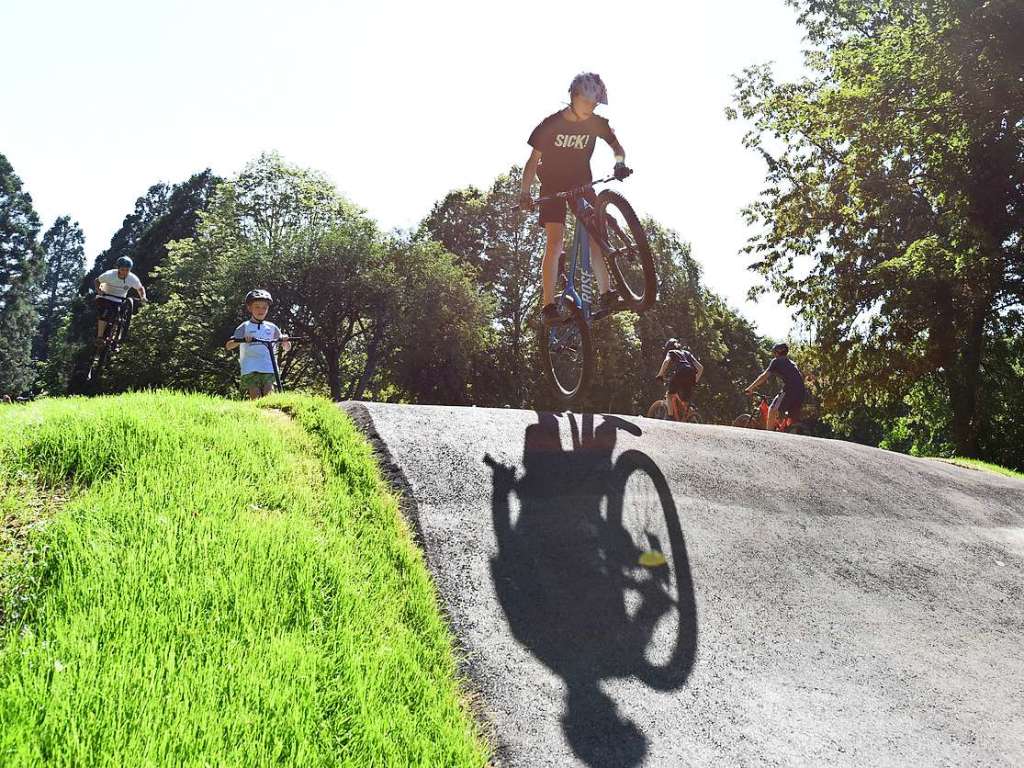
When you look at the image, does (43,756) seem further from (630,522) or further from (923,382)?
(923,382)

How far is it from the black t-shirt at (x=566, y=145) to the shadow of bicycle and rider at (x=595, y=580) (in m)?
2.82

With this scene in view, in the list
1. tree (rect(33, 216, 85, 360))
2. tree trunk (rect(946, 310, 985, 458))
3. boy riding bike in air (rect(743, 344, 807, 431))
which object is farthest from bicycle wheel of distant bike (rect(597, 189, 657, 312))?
tree (rect(33, 216, 85, 360))

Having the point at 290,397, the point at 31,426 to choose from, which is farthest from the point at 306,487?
the point at 290,397

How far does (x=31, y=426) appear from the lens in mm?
4070

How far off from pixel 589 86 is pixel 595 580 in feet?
15.8

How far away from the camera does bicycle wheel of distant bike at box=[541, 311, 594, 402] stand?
7.69 m

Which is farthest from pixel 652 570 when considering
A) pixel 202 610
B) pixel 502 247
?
pixel 502 247

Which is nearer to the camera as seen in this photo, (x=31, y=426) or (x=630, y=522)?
(x=31, y=426)

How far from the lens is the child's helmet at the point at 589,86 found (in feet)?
22.5

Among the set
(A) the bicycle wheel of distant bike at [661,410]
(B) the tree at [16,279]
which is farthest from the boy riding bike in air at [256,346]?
(B) the tree at [16,279]

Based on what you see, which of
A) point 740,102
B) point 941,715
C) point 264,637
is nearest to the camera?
point 264,637

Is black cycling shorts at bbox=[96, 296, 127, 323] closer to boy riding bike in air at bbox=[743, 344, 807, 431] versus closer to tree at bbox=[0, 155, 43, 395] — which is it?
boy riding bike in air at bbox=[743, 344, 807, 431]

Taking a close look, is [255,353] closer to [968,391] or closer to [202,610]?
[202,610]

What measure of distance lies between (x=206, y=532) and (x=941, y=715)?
3.84m
